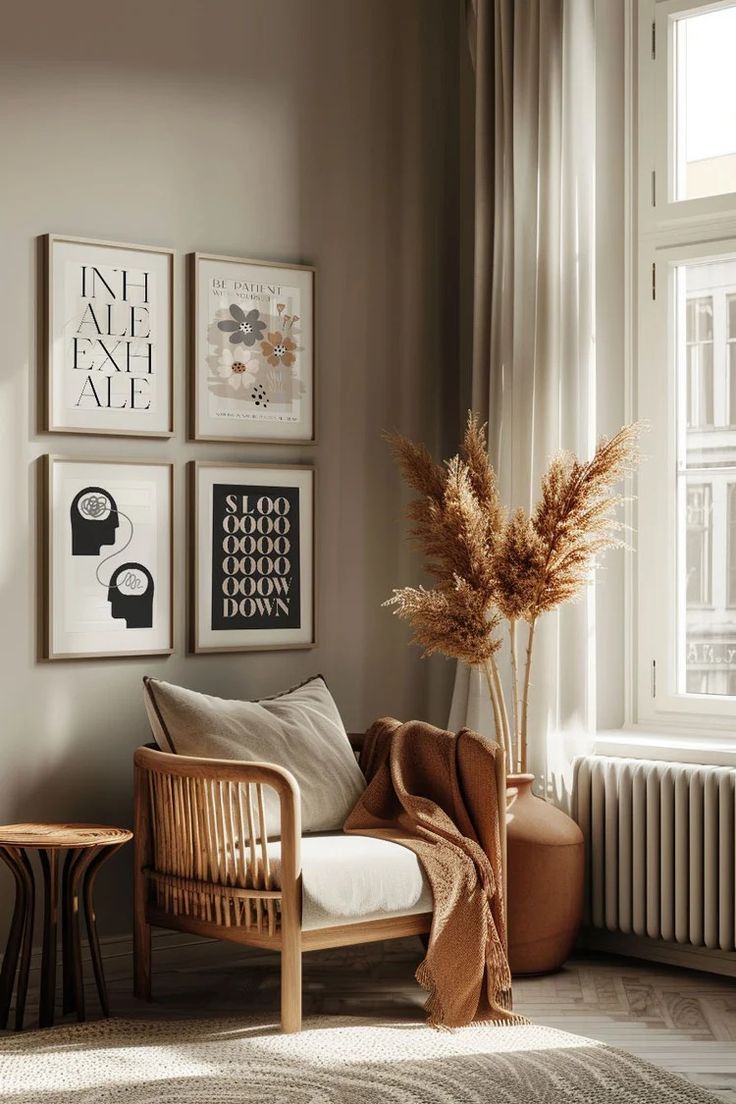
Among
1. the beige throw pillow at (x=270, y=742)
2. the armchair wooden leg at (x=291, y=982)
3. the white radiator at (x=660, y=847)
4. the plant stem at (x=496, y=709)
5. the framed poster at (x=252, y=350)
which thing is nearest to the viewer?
the armchair wooden leg at (x=291, y=982)

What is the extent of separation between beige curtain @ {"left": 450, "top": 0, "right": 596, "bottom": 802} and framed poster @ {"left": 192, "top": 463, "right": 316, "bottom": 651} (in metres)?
0.57

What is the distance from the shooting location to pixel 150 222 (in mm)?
4020

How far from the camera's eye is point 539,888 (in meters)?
3.84

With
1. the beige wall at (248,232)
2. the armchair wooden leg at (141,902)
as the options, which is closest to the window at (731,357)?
the beige wall at (248,232)

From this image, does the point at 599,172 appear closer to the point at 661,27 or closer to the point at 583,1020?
the point at 661,27

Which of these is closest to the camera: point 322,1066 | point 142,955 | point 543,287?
point 322,1066

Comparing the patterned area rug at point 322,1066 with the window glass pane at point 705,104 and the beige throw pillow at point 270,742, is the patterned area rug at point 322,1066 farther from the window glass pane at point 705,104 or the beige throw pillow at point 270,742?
the window glass pane at point 705,104

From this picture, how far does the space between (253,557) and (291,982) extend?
4.46 feet

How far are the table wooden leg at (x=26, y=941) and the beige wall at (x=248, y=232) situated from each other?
0.34 meters

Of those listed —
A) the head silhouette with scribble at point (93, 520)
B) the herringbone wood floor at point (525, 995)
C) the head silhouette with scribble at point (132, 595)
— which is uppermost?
the head silhouette with scribble at point (93, 520)

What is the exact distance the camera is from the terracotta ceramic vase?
3.84 meters

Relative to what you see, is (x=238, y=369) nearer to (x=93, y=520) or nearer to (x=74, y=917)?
(x=93, y=520)

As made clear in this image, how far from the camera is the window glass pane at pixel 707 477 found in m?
4.10

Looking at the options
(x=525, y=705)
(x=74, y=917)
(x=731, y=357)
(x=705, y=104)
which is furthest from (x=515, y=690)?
(x=705, y=104)
